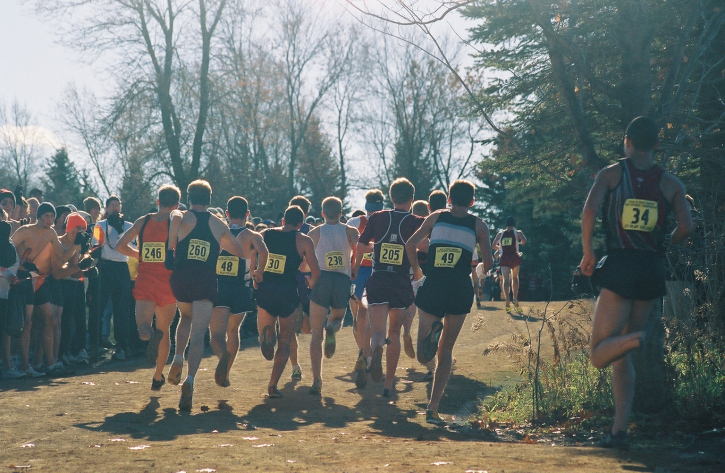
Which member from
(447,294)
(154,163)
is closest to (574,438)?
(447,294)

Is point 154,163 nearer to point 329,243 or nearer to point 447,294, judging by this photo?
point 329,243

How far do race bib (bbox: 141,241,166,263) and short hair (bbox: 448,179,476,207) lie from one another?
11.5 feet

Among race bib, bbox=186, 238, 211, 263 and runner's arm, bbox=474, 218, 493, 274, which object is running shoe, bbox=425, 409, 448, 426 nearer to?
runner's arm, bbox=474, 218, 493, 274

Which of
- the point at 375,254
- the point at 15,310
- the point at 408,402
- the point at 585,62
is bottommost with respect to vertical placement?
the point at 408,402

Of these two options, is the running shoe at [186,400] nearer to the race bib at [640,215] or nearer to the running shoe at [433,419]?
the running shoe at [433,419]

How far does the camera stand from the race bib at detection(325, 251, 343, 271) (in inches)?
380

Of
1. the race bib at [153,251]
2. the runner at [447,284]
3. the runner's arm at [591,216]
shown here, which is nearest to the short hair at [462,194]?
the runner at [447,284]

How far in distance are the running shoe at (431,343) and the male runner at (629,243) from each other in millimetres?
1917

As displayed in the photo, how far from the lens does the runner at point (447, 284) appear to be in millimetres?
7367

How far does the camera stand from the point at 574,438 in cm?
677

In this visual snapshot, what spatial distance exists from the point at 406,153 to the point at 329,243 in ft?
117

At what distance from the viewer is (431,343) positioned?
734cm

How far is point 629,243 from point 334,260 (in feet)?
15.0

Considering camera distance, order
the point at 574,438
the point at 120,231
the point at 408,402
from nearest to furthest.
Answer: the point at 574,438, the point at 408,402, the point at 120,231
